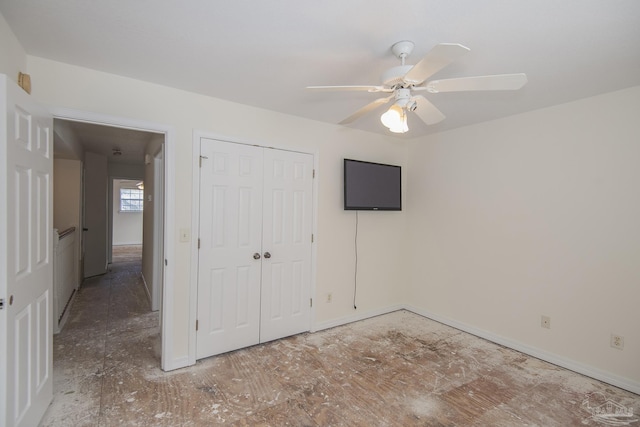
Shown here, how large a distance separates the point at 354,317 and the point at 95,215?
17.7 feet

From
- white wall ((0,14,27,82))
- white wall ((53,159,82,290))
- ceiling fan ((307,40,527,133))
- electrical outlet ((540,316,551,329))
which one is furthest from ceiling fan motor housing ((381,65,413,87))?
white wall ((53,159,82,290))

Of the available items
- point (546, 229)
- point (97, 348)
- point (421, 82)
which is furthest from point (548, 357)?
point (97, 348)

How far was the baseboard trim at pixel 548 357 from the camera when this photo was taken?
2.47 meters

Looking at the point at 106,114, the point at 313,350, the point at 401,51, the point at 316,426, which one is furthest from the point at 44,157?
the point at 313,350

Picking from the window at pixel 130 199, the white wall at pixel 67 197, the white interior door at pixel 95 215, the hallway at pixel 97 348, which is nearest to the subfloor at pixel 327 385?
the hallway at pixel 97 348

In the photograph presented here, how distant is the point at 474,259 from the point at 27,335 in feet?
12.7

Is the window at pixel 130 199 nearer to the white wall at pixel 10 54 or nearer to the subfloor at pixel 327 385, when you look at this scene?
the subfloor at pixel 327 385

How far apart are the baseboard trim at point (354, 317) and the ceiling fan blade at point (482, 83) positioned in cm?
278

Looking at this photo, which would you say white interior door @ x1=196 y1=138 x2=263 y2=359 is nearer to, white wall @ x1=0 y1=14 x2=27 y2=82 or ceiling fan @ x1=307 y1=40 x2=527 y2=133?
white wall @ x1=0 y1=14 x2=27 y2=82

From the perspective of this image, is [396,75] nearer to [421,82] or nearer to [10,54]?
[421,82]

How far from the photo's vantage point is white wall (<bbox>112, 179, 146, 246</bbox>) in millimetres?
9250

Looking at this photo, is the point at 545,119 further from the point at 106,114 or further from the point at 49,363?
the point at 49,363

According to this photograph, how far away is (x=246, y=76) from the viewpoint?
2.33 meters

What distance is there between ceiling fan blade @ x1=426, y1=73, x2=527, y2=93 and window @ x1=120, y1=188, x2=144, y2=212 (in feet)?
33.4
